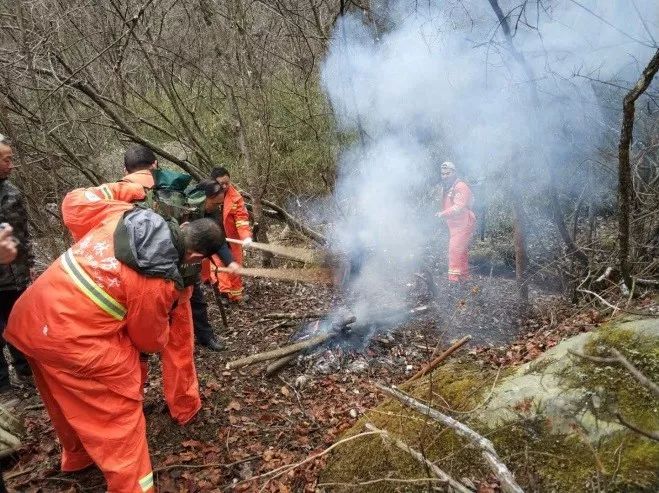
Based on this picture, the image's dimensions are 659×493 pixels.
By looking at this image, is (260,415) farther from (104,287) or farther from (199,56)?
(199,56)

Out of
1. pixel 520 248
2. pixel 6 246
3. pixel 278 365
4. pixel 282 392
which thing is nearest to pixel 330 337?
pixel 278 365

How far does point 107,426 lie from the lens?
9.41 feet

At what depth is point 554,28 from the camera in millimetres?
6117

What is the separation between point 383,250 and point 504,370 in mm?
4933

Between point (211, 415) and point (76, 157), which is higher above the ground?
point (76, 157)

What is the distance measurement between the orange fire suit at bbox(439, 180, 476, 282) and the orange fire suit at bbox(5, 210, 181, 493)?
5.94 m

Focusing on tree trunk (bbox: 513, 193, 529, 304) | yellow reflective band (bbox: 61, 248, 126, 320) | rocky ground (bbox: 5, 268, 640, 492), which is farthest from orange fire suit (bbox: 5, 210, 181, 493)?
tree trunk (bbox: 513, 193, 529, 304)

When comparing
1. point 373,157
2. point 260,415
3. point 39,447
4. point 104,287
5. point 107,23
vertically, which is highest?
point 107,23

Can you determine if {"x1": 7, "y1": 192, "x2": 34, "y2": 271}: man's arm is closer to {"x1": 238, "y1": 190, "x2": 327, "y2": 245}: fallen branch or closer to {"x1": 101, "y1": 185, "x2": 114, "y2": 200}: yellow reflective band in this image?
{"x1": 101, "y1": 185, "x2": 114, "y2": 200}: yellow reflective band

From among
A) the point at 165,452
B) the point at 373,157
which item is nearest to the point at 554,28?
the point at 373,157

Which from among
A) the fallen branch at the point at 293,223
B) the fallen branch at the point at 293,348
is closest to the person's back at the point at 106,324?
the fallen branch at the point at 293,348

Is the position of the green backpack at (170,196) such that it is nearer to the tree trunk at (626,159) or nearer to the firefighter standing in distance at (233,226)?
the firefighter standing in distance at (233,226)

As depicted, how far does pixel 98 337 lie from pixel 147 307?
1.16 feet

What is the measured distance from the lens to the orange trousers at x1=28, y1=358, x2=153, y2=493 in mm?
2818
